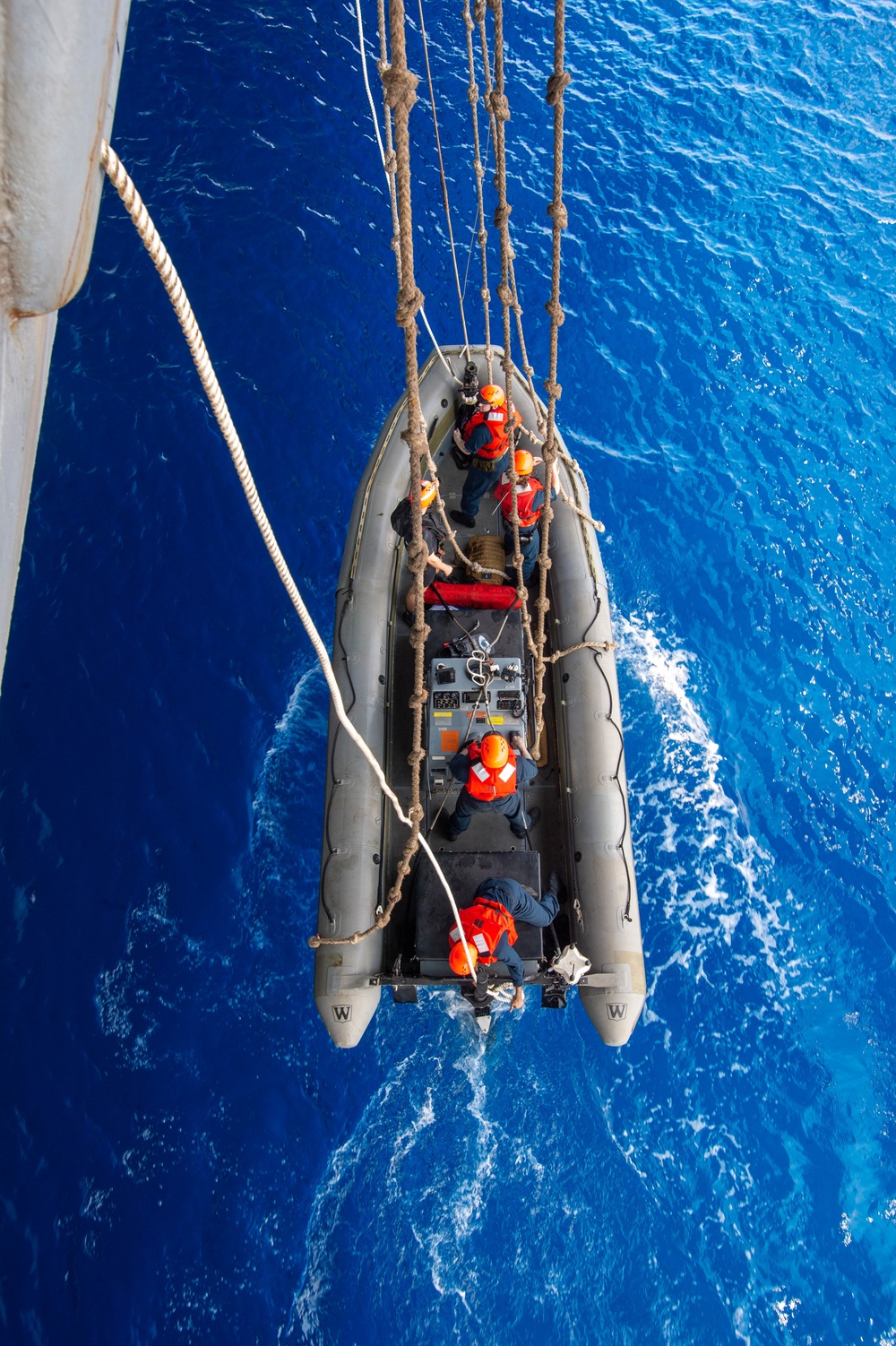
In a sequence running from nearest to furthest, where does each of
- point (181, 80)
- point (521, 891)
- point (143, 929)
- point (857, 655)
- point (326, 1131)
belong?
point (521, 891), point (326, 1131), point (143, 929), point (857, 655), point (181, 80)

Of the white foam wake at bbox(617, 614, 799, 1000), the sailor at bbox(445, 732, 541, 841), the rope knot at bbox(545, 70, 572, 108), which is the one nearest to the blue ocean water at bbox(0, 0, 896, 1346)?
the white foam wake at bbox(617, 614, 799, 1000)

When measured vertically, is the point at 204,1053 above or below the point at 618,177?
below

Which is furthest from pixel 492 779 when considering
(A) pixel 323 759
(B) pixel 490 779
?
(A) pixel 323 759

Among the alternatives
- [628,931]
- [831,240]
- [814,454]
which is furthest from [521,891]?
[831,240]

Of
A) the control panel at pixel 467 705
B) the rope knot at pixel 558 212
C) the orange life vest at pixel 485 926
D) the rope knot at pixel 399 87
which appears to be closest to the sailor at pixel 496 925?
the orange life vest at pixel 485 926

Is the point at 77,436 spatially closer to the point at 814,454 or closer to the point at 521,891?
the point at 521,891

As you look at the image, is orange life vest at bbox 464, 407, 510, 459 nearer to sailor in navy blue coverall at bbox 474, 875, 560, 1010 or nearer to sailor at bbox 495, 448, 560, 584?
sailor at bbox 495, 448, 560, 584
